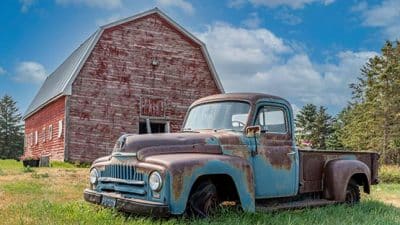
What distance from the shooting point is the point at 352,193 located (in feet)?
30.6

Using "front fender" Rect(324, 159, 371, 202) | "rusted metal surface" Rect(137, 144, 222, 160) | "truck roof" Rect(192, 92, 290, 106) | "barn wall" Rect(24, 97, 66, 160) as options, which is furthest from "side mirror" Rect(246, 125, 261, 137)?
"barn wall" Rect(24, 97, 66, 160)

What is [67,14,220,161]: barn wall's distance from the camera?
2405 centimetres

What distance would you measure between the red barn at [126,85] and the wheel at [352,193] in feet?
55.9

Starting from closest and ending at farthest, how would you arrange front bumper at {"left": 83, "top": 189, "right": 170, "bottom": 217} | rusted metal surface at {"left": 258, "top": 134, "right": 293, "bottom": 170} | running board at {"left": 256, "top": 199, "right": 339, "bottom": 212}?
front bumper at {"left": 83, "top": 189, "right": 170, "bottom": 217}
running board at {"left": 256, "top": 199, "right": 339, "bottom": 212}
rusted metal surface at {"left": 258, "top": 134, "right": 293, "bottom": 170}

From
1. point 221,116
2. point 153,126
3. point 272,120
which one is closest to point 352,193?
point 272,120

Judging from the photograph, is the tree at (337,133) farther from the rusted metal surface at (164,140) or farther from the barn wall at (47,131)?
the rusted metal surface at (164,140)

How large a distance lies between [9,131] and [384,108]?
2022 inches

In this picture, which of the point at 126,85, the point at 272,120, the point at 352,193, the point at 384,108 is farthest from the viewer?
the point at 384,108

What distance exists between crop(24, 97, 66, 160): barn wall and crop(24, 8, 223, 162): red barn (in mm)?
58

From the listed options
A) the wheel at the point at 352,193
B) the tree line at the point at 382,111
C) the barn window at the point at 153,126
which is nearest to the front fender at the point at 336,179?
the wheel at the point at 352,193

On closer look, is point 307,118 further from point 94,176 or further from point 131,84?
point 94,176

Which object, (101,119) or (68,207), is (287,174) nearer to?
(68,207)

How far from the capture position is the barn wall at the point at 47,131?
25.0 meters

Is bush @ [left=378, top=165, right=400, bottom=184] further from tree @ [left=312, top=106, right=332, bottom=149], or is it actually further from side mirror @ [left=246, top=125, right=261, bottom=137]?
tree @ [left=312, top=106, right=332, bottom=149]
